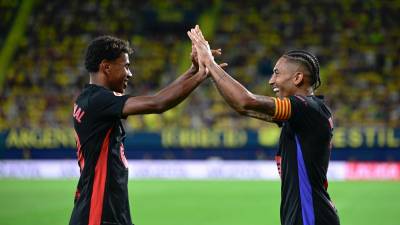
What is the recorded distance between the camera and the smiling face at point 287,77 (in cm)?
531

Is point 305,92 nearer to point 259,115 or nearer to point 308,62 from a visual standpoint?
point 308,62

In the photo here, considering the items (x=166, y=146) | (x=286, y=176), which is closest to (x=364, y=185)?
(x=166, y=146)

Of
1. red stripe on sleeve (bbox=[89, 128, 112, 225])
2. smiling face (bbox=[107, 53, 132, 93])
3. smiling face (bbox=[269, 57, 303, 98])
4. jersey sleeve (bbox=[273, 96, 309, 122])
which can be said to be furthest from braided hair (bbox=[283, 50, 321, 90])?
red stripe on sleeve (bbox=[89, 128, 112, 225])

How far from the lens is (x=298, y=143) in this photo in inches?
200

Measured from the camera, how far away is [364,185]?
71.3ft

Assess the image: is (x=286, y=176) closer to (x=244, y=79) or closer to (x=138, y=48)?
(x=244, y=79)

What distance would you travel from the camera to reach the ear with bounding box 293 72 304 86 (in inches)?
209

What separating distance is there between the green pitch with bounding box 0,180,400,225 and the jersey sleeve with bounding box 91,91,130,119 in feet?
27.9

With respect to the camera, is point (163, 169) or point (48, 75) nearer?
point (163, 169)

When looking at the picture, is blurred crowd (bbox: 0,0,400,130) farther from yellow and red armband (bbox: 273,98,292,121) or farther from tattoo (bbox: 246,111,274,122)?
yellow and red armband (bbox: 273,98,292,121)

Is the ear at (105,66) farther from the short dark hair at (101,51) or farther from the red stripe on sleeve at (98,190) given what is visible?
the red stripe on sleeve at (98,190)

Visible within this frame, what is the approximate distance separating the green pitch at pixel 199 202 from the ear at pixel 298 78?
28.4 ft

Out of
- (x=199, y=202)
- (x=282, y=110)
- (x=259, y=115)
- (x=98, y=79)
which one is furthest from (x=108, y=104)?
(x=199, y=202)

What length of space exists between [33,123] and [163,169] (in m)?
5.45
